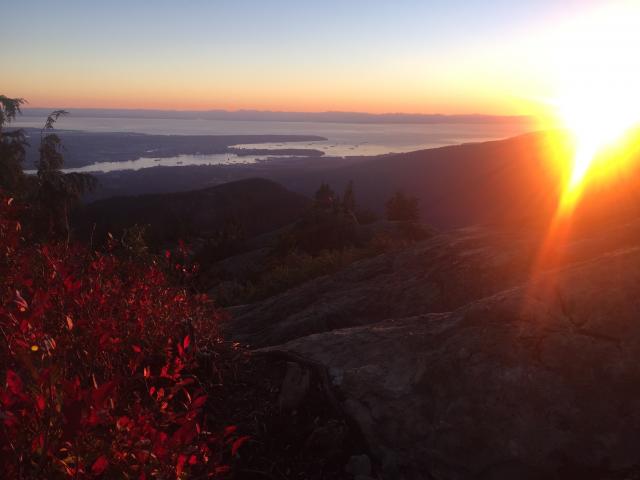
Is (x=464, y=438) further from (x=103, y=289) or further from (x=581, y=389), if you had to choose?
(x=103, y=289)

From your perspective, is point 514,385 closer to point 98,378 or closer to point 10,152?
point 98,378

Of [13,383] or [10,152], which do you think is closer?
[13,383]

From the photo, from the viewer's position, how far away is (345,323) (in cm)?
774

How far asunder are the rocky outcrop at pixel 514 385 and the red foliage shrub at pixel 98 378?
5.13 feet

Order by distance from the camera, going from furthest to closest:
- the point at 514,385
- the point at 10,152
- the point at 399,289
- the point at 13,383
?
the point at 10,152
the point at 399,289
the point at 514,385
the point at 13,383

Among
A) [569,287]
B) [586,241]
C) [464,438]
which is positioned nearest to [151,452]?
[464,438]

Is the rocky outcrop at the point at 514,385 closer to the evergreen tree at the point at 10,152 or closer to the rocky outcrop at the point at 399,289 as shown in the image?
the rocky outcrop at the point at 399,289

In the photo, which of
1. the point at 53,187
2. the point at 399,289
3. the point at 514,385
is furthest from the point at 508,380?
the point at 53,187

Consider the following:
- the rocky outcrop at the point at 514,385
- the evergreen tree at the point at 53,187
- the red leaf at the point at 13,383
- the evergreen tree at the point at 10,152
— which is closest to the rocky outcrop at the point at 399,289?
the rocky outcrop at the point at 514,385

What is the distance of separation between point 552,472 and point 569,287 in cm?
228

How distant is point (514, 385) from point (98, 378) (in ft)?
13.1

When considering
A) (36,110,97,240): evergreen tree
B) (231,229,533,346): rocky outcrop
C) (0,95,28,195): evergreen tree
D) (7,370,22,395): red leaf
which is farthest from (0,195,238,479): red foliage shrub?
(0,95,28,195): evergreen tree

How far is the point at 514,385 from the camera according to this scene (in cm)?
410

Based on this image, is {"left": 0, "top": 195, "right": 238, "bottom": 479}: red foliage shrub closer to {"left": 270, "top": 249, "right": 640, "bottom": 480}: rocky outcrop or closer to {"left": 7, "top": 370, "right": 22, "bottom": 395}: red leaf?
{"left": 7, "top": 370, "right": 22, "bottom": 395}: red leaf
